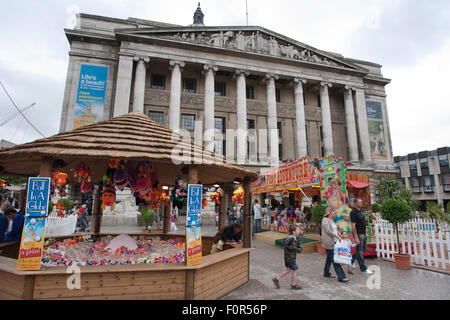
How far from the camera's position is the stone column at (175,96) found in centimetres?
2684

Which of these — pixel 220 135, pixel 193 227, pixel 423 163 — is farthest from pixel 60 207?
pixel 423 163

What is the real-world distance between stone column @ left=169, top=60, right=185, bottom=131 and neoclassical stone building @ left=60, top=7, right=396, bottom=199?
0.12m

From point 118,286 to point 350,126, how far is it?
3509cm

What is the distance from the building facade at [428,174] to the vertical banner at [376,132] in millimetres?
24671

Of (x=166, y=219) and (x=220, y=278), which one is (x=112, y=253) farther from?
(x=166, y=219)

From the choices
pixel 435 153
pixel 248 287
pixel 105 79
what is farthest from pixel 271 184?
pixel 435 153

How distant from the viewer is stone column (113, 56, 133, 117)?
83.4 feet

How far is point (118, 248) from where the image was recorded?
6078mm

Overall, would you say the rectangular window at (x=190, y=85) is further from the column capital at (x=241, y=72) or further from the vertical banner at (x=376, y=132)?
the vertical banner at (x=376, y=132)

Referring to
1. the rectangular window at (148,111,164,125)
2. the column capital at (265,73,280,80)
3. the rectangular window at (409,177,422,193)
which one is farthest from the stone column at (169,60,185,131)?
the rectangular window at (409,177,422,193)

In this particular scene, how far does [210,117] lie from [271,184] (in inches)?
548

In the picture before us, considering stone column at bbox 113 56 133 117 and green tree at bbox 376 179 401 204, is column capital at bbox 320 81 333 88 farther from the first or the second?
stone column at bbox 113 56 133 117

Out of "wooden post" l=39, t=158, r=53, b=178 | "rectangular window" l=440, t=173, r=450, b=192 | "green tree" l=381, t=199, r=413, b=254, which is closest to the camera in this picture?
"wooden post" l=39, t=158, r=53, b=178

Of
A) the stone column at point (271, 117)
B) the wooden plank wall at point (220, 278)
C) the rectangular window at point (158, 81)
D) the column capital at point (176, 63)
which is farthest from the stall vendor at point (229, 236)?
the rectangular window at point (158, 81)
